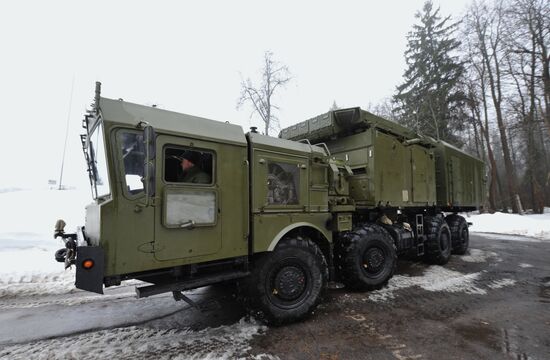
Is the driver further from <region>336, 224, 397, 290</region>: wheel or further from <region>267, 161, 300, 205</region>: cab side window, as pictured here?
<region>336, 224, 397, 290</region>: wheel

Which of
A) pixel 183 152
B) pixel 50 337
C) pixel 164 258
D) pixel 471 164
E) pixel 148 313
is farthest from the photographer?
pixel 471 164

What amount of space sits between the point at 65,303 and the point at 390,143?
6955mm

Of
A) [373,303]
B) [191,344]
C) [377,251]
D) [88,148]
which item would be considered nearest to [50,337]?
[191,344]

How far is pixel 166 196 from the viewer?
3471mm

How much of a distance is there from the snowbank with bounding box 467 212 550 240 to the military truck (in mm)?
12298

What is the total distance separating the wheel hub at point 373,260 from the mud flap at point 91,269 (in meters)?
4.37

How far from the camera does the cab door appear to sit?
3.45m

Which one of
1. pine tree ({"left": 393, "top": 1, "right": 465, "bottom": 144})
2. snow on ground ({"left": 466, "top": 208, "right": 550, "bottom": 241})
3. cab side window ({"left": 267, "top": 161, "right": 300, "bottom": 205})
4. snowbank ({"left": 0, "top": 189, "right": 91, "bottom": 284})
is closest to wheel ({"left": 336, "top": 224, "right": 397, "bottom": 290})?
cab side window ({"left": 267, "top": 161, "right": 300, "bottom": 205})

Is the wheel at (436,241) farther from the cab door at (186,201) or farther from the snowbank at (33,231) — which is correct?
the snowbank at (33,231)

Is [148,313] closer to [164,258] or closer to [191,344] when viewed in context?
[191,344]

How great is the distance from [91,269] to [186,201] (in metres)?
1.14

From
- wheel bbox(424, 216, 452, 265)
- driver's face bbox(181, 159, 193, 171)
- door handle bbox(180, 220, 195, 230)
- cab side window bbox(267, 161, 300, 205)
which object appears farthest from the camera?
wheel bbox(424, 216, 452, 265)

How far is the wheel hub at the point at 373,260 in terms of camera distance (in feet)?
19.0

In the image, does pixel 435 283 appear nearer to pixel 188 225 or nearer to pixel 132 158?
pixel 188 225
